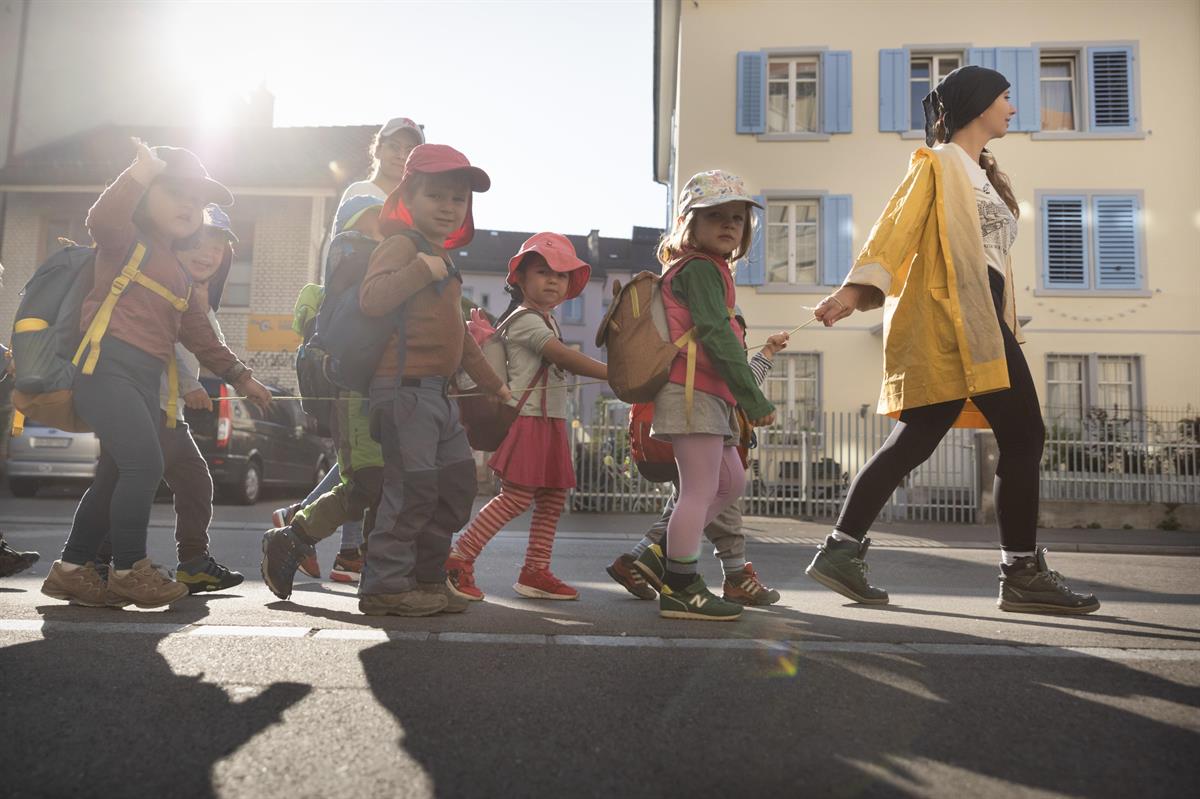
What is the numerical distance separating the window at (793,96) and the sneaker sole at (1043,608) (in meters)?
16.8

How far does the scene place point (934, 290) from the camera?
3.72 metres

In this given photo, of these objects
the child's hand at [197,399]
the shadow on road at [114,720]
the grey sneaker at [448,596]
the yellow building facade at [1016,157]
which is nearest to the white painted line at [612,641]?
the grey sneaker at [448,596]

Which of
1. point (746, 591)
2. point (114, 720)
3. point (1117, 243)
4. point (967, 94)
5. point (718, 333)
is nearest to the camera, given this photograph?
point (114, 720)

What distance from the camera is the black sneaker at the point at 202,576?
412cm

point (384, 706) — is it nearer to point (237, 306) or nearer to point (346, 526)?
point (346, 526)

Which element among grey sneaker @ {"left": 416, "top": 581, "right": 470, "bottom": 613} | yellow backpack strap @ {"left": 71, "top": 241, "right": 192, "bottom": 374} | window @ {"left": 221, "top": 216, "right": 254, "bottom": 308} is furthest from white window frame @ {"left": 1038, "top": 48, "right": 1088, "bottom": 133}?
yellow backpack strap @ {"left": 71, "top": 241, "right": 192, "bottom": 374}

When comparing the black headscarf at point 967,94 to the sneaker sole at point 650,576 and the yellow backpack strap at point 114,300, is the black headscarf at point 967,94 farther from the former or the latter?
the yellow backpack strap at point 114,300

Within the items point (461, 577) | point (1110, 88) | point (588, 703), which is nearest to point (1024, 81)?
point (1110, 88)

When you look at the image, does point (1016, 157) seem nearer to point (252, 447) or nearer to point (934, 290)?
point (252, 447)

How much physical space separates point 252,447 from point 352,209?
28.6ft

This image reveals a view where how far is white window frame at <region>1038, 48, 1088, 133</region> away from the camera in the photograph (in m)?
18.6

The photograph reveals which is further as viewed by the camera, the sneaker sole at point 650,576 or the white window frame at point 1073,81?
the white window frame at point 1073,81

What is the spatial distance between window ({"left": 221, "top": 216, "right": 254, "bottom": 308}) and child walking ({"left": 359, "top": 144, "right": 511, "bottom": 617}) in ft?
59.4

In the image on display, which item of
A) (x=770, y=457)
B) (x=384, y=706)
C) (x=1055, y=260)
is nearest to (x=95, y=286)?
(x=384, y=706)
